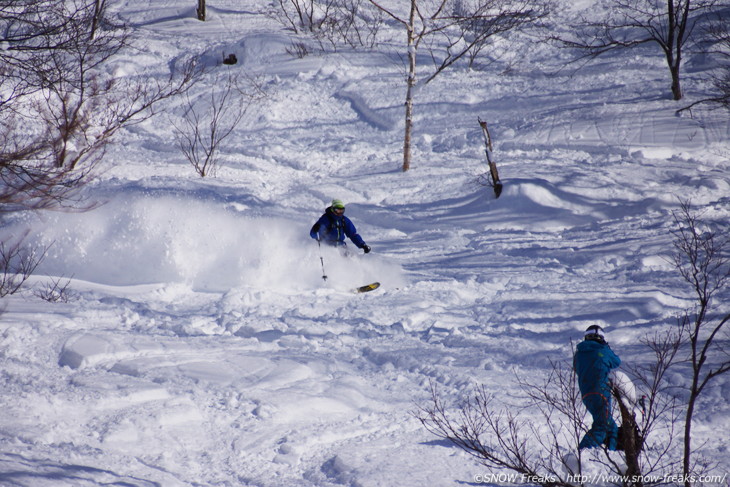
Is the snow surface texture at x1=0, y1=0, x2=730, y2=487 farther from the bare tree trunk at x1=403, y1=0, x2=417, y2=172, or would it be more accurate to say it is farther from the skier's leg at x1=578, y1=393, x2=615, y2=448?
the skier's leg at x1=578, y1=393, x2=615, y2=448

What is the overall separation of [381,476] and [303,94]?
63.6 ft

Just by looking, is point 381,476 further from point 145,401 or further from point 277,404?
point 145,401

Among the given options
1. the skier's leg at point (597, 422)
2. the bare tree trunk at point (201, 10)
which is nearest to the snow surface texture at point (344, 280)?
the skier's leg at point (597, 422)

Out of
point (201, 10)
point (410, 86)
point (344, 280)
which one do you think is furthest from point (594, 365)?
point (201, 10)

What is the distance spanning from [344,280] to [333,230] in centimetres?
102

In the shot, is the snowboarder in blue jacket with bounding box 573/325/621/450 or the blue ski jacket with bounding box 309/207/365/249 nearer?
the snowboarder in blue jacket with bounding box 573/325/621/450

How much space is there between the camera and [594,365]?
16.4ft

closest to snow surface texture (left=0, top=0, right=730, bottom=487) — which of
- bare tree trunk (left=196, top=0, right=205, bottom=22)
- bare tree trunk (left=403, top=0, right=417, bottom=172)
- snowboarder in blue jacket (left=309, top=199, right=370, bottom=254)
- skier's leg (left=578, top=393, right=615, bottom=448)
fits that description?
snowboarder in blue jacket (left=309, top=199, right=370, bottom=254)

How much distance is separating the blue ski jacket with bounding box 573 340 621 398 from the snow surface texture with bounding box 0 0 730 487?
4.36ft

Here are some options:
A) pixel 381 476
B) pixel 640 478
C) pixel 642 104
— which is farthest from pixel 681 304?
pixel 642 104

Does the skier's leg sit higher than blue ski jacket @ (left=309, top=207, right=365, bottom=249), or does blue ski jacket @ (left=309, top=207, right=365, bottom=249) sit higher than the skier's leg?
blue ski jacket @ (left=309, top=207, right=365, bottom=249)

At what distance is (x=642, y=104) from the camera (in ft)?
61.8

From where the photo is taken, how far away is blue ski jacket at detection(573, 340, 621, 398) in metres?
4.96

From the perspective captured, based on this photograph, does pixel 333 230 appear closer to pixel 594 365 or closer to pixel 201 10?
pixel 594 365
